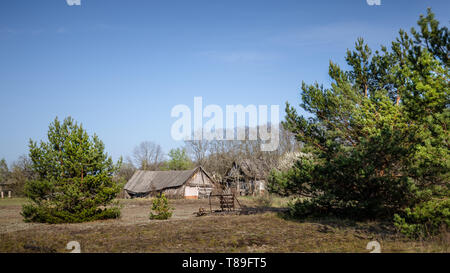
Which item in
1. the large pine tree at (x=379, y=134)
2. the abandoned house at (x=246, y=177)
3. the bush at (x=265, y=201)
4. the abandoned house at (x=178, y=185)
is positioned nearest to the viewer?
the large pine tree at (x=379, y=134)

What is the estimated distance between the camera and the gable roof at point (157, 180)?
Answer: 152ft

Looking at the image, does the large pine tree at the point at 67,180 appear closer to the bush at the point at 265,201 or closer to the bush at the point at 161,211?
the bush at the point at 161,211

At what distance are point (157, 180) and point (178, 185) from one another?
6.49 meters

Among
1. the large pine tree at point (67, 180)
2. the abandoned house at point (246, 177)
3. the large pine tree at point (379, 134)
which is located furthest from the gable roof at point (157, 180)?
the large pine tree at point (379, 134)

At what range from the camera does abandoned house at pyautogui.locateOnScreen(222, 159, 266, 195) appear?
45031 mm

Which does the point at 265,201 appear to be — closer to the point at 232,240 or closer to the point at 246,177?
the point at 246,177

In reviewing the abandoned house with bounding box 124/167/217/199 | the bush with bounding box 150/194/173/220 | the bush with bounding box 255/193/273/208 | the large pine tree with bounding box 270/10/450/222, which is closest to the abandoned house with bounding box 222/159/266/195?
the abandoned house with bounding box 124/167/217/199

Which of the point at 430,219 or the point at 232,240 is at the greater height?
the point at 430,219

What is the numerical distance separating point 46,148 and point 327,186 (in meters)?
13.3

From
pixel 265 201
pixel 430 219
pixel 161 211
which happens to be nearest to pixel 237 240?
pixel 430 219

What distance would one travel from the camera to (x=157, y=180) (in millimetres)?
50094

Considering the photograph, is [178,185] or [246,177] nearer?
[178,185]

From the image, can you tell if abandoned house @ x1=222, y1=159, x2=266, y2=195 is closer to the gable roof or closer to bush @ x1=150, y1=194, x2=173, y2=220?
the gable roof
